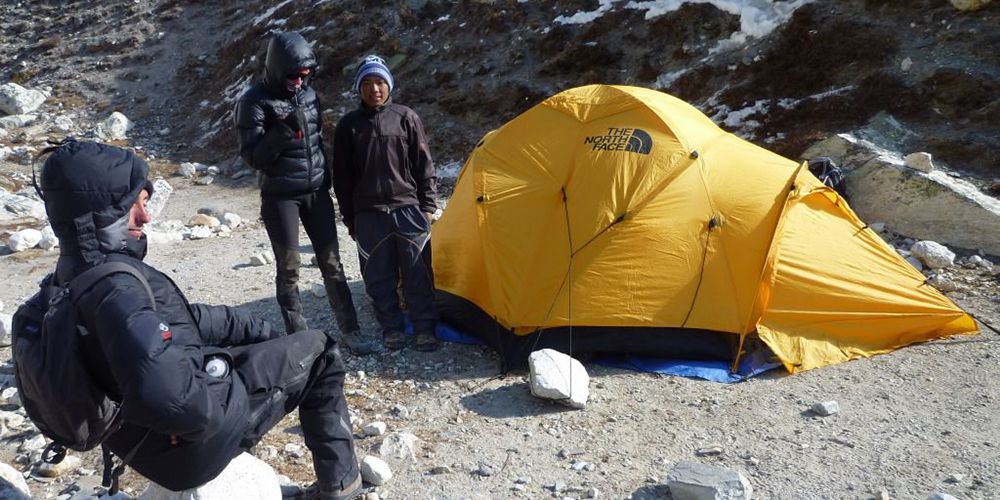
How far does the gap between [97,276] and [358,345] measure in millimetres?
3355

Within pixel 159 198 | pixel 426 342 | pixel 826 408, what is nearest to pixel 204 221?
pixel 159 198

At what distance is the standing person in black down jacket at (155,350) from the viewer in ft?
9.18

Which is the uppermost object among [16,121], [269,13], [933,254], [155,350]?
[269,13]

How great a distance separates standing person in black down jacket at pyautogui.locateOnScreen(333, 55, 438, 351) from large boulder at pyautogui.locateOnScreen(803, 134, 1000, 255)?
4.87 metres

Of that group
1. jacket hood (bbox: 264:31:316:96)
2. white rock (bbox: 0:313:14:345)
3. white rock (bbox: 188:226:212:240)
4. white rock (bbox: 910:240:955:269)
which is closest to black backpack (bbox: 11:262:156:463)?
jacket hood (bbox: 264:31:316:96)

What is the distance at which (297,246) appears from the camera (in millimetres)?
6000

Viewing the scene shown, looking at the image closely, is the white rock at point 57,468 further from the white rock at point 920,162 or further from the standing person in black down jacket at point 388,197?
the white rock at point 920,162

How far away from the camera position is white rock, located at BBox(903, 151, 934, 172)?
8102mm

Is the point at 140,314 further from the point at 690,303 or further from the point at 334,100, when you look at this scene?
the point at 334,100

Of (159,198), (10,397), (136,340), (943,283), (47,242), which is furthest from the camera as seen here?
(159,198)

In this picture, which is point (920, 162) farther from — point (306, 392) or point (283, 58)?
point (306, 392)

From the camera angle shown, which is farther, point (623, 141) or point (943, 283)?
point (943, 283)

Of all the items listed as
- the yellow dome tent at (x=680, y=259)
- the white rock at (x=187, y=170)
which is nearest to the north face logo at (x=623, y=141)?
the yellow dome tent at (x=680, y=259)

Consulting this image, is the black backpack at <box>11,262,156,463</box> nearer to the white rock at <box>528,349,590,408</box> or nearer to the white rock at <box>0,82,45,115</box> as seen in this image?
the white rock at <box>528,349,590,408</box>
